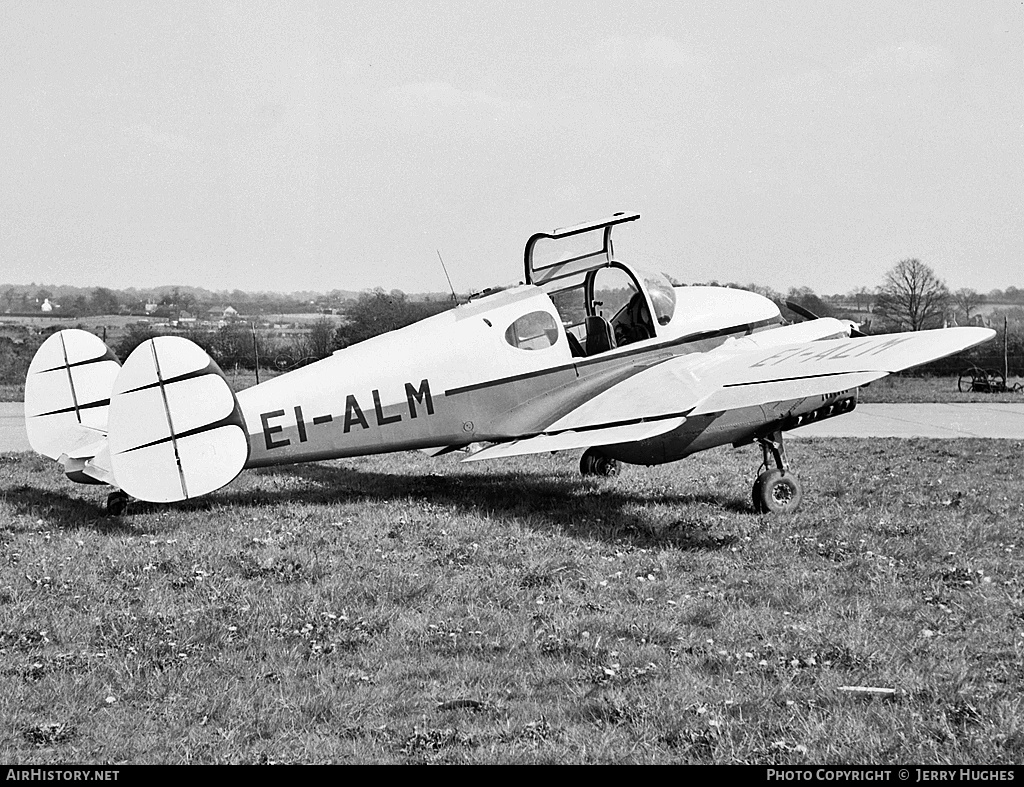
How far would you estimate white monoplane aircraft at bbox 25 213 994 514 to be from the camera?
7.96 meters

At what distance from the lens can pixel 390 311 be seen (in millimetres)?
22750

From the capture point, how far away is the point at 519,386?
32.4 ft

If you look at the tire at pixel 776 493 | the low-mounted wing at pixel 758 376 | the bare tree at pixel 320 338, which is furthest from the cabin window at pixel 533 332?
the bare tree at pixel 320 338

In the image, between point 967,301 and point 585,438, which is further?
point 967,301

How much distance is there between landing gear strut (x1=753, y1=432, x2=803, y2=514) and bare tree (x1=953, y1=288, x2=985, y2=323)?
33932 millimetres

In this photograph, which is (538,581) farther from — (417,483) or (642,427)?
(417,483)

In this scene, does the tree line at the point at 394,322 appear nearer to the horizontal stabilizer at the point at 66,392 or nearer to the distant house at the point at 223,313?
the distant house at the point at 223,313

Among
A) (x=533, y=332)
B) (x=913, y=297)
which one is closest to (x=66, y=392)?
(x=533, y=332)

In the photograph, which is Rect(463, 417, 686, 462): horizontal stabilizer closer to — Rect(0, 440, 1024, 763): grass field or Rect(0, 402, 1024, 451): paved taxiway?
Rect(0, 440, 1024, 763): grass field

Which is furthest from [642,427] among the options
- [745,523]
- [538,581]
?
[538,581]

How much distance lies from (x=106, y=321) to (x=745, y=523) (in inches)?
1199

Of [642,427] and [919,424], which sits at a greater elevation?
[642,427]

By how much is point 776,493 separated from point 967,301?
40.4m

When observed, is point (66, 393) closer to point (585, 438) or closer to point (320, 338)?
point (585, 438)
